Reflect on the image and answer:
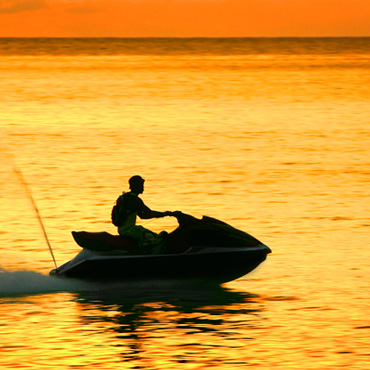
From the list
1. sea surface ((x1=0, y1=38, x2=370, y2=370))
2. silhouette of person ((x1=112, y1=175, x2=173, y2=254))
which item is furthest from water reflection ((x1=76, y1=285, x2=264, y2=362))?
silhouette of person ((x1=112, y1=175, x2=173, y2=254))

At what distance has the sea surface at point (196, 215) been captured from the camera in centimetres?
1695

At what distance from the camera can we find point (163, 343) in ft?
55.7

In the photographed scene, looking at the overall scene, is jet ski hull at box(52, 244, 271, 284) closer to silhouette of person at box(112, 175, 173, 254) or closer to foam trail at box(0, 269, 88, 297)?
silhouette of person at box(112, 175, 173, 254)

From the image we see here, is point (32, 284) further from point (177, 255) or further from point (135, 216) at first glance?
point (177, 255)

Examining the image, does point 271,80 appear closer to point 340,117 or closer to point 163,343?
point 340,117

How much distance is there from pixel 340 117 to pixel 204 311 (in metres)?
53.5

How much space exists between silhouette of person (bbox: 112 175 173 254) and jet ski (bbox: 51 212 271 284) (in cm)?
10

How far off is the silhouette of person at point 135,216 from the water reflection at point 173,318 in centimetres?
99

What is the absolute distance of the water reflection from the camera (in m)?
16.9

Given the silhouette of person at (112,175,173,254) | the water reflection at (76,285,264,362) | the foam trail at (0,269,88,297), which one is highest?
the silhouette of person at (112,175,173,254)

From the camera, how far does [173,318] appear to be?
18297 millimetres

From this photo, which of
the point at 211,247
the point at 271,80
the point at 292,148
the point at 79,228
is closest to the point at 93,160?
the point at 292,148

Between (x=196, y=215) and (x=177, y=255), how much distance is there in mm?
11718

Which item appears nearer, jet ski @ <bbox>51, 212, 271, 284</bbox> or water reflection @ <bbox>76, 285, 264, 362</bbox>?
water reflection @ <bbox>76, 285, 264, 362</bbox>
